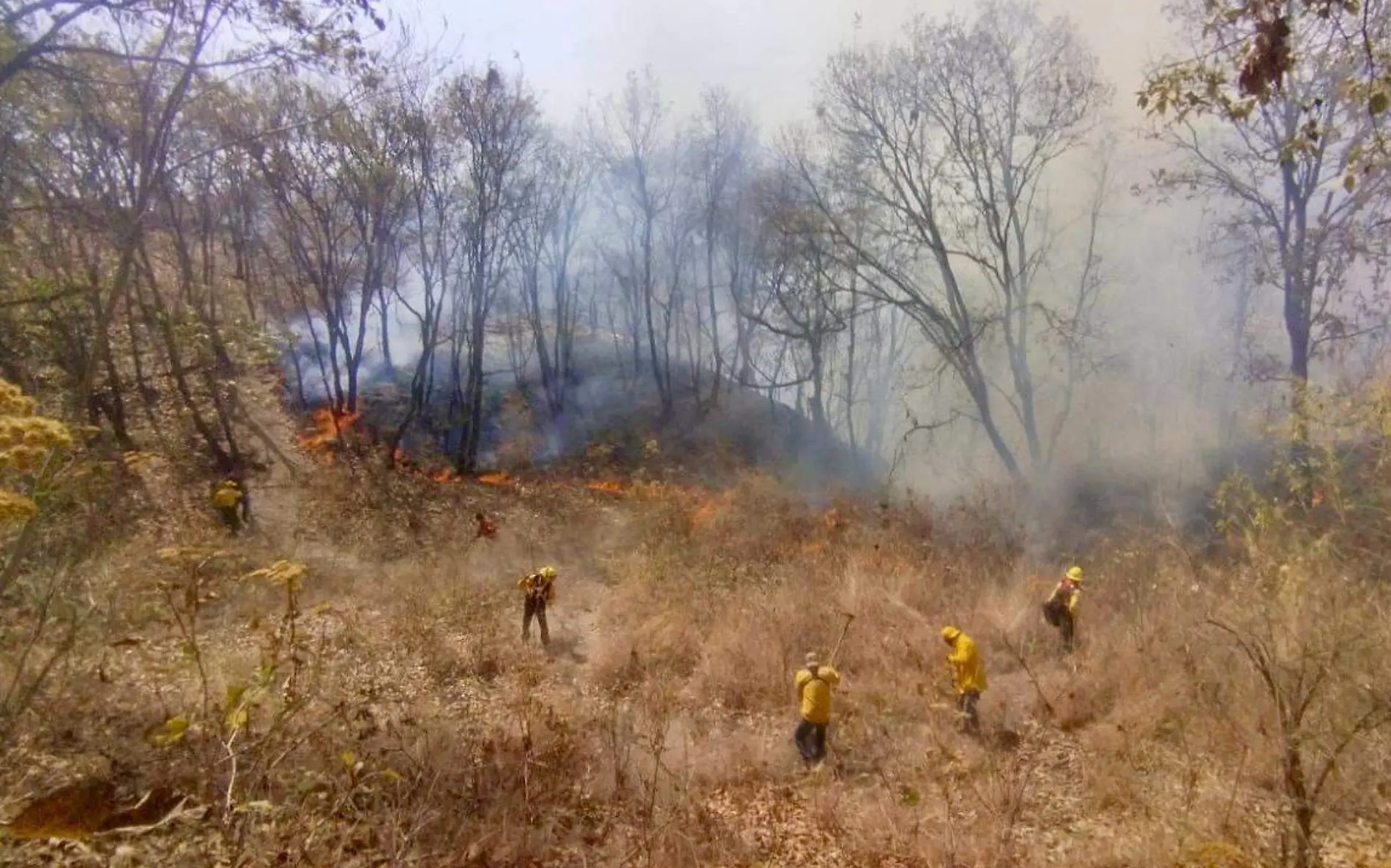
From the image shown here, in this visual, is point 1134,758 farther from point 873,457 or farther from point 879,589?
point 873,457

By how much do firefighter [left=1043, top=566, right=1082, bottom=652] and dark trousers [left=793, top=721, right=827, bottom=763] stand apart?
315 cm

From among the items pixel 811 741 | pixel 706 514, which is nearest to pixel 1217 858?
pixel 811 741

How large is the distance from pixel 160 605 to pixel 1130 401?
64.8ft

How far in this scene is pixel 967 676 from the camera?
21.9 feet

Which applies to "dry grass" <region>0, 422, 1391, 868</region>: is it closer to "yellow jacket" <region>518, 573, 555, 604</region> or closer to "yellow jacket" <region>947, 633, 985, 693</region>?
→ "yellow jacket" <region>947, 633, 985, 693</region>

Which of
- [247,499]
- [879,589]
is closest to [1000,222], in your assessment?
[879,589]

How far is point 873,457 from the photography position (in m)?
25.5

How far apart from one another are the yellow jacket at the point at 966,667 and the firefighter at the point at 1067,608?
1786 mm

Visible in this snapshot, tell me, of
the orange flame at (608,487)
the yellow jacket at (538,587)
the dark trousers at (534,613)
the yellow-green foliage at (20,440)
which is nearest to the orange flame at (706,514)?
the orange flame at (608,487)

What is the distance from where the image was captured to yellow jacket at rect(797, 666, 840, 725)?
6180 mm

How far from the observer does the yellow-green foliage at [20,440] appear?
286cm

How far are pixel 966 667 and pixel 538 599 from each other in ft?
14.8

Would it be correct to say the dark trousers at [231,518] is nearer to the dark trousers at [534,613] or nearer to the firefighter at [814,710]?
the dark trousers at [534,613]

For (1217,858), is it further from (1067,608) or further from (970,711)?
(1067,608)
